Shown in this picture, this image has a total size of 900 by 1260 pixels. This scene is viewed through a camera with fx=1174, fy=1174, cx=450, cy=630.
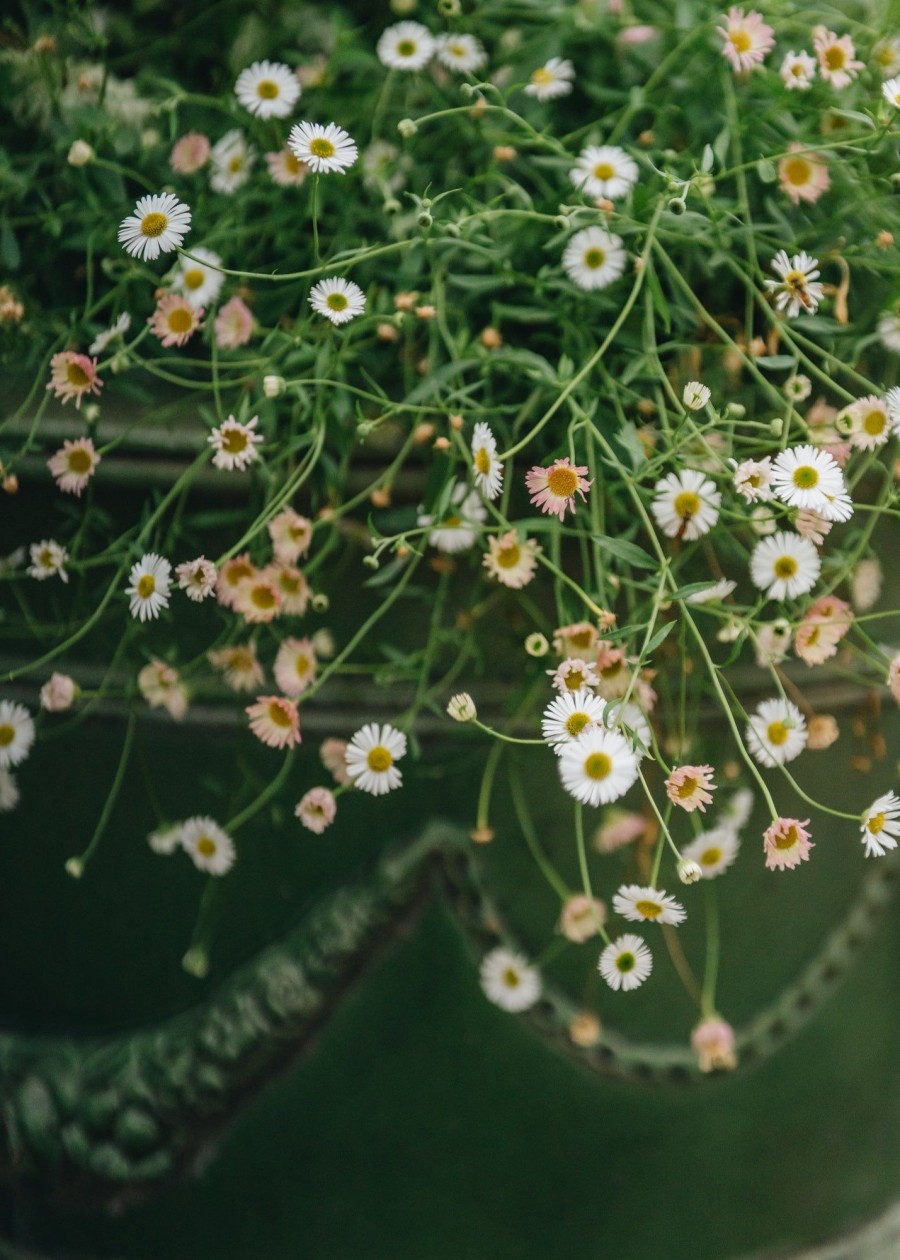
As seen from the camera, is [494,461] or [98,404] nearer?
[494,461]

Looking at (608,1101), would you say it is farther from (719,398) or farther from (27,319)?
(27,319)

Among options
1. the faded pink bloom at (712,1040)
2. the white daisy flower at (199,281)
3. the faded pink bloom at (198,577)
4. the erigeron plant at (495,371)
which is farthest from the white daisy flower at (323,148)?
the faded pink bloom at (712,1040)

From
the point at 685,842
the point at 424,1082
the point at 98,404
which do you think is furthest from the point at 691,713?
the point at 98,404

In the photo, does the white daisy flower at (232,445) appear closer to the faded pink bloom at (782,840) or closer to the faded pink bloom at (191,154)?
the faded pink bloom at (191,154)

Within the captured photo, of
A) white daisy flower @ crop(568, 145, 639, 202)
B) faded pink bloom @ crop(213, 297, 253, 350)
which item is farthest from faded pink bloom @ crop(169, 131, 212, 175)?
white daisy flower @ crop(568, 145, 639, 202)

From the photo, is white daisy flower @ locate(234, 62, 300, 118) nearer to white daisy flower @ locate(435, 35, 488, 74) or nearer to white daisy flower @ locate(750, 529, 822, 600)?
white daisy flower @ locate(435, 35, 488, 74)

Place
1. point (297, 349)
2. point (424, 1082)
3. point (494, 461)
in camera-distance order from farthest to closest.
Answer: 1. point (424, 1082)
2. point (297, 349)
3. point (494, 461)

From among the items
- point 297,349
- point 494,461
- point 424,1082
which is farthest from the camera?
point 424,1082

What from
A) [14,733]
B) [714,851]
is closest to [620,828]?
[714,851]
